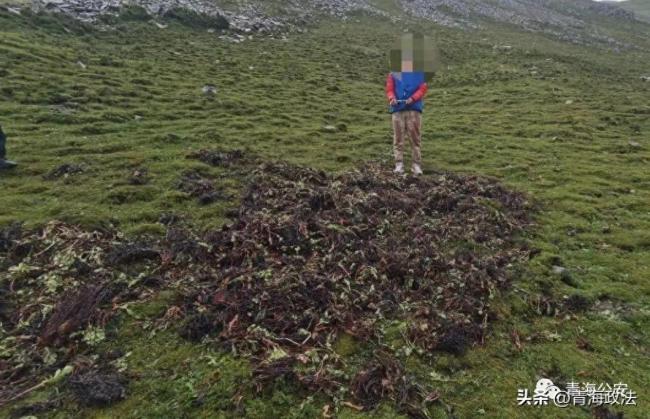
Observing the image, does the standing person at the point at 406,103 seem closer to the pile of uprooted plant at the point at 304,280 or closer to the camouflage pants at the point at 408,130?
the camouflage pants at the point at 408,130

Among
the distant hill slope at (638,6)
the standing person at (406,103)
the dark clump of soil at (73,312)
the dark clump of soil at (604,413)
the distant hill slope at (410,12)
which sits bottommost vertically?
the dark clump of soil at (604,413)

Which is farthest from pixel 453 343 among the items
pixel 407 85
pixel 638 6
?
pixel 638 6

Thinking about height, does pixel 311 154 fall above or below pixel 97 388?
above

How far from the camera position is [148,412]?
5.20m

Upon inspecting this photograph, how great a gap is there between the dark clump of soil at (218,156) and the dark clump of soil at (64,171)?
284 cm

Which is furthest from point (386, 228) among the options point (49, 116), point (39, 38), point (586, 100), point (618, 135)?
point (39, 38)

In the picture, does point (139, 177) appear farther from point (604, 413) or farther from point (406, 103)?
Result: point (604, 413)

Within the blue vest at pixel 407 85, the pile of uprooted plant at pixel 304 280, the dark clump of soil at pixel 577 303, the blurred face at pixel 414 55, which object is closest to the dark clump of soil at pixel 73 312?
the pile of uprooted plant at pixel 304 280

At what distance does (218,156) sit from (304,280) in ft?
22.7

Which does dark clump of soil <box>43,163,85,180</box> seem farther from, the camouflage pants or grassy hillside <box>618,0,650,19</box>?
grassy hillside <box>618,0,650,19</box>

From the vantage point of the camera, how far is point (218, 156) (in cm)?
1322

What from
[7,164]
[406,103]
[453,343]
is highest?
[406,103]

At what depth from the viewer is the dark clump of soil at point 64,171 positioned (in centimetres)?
1166

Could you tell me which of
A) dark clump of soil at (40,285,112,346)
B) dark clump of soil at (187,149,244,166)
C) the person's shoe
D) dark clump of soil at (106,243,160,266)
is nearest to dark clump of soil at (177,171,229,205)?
dark clump of soil at (187,149,244,166)
